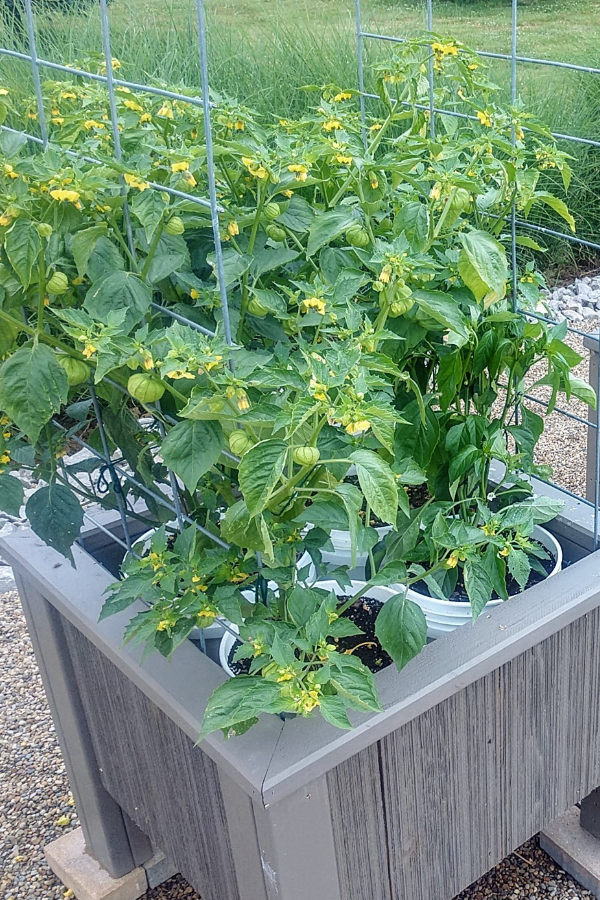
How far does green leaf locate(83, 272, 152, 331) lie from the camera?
37.4 inches

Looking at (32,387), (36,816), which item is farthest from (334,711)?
(36,816)

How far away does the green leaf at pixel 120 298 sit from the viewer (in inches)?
37.4

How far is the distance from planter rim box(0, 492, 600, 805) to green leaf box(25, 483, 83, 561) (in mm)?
114

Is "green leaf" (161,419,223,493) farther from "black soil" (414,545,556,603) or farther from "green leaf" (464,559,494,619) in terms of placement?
"black soil" (414,545,556,603)

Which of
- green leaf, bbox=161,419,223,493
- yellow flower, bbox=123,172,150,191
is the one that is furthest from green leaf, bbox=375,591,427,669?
yellow flower, bbox=123,172,150,191

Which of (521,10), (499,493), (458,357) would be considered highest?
(458,357)

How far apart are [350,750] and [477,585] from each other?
0.20m

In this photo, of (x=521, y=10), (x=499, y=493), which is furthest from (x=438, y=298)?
(x=521, y=10)

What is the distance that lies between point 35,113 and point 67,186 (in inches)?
13.1

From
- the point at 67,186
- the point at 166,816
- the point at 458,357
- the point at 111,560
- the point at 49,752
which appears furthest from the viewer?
the point at 49,752

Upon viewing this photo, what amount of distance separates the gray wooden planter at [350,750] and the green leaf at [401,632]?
39 millimetres

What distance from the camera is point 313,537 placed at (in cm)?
102

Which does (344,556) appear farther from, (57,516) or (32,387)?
(32,387)

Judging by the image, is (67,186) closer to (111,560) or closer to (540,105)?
(111,560)
